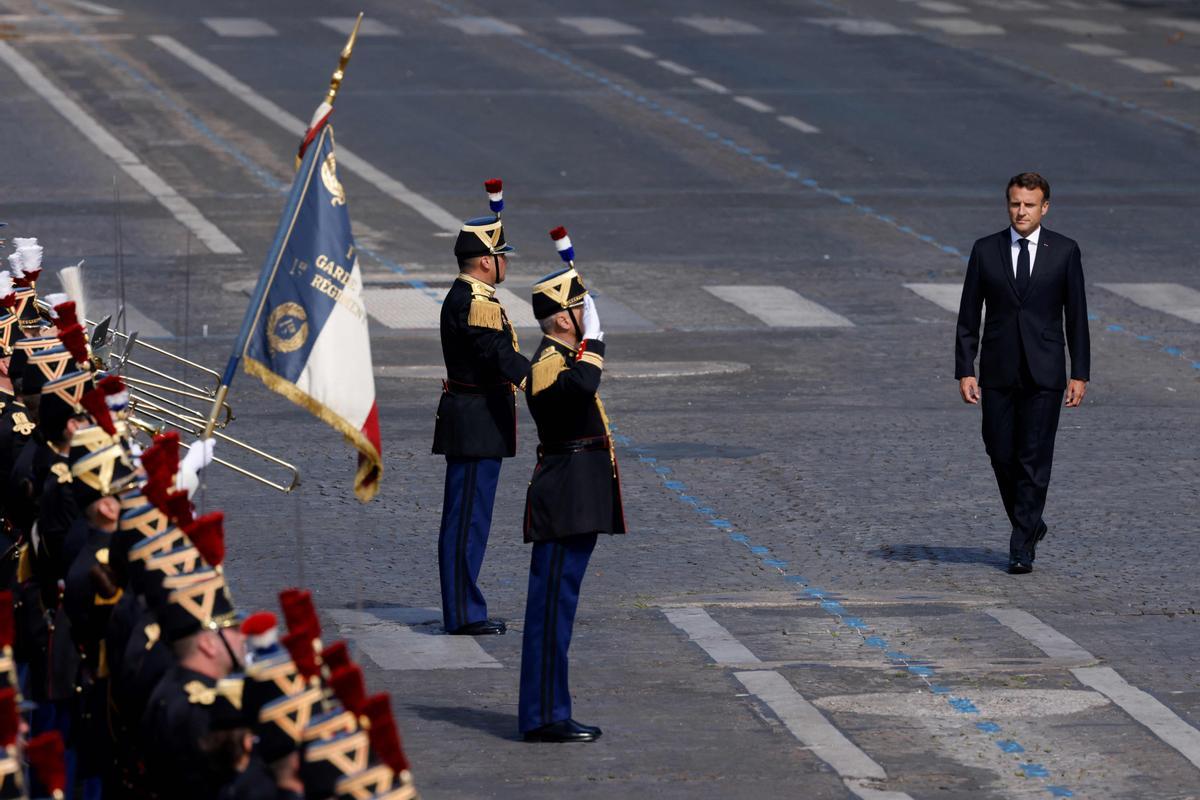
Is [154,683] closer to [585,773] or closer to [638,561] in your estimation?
[585,773]

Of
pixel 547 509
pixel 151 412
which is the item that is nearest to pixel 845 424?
pixel 151 412

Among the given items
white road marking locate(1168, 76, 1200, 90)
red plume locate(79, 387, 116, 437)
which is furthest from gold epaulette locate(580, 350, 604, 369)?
white road marking locate(1168, 76, 1200, 90)

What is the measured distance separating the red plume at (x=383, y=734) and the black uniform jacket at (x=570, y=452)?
13.6 ft

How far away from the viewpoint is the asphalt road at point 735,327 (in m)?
10.7

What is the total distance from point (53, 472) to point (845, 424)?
28.2ft

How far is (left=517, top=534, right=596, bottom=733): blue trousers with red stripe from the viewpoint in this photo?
33.3ft

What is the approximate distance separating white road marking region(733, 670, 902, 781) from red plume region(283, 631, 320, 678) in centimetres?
389

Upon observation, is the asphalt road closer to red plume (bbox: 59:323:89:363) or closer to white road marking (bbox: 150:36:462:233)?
white road marking (bbox: 150:36:462:233)

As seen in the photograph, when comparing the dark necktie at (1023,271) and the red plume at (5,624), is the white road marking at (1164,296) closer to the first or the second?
the dark necktie at (1023,271)

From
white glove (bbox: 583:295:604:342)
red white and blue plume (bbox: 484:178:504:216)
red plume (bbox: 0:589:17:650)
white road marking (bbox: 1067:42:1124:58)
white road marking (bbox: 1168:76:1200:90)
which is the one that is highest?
red white and blue plume (bbox: 484:178:504:216)

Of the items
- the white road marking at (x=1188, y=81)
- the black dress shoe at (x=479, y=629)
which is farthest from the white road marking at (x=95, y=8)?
the black dress shoe at (x=479, y=629)

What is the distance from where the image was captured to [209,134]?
3167 centimetres

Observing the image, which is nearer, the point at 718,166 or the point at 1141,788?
the point at 1141,788

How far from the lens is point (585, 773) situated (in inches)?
386
